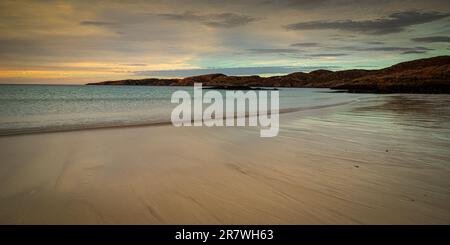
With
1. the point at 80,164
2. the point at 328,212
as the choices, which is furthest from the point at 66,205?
the point at 328,212

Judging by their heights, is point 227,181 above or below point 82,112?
below

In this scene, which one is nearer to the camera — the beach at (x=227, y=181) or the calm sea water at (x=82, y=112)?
the beach at (x=227, y=181)

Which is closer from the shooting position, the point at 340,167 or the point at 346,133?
the point at 340,167

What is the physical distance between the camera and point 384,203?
4.08 meters

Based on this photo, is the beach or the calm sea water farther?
the calm sea water

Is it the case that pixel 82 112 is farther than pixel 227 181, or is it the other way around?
pixel 82 112

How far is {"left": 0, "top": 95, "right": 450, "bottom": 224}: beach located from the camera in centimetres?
379

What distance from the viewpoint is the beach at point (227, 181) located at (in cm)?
379

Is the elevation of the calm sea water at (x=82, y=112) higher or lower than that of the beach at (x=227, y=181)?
higher

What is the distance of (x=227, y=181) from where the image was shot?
205 inches

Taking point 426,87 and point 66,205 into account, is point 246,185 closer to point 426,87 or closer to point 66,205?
point 66,205

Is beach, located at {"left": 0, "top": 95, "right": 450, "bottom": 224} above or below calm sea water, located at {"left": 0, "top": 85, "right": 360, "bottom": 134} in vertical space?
below
